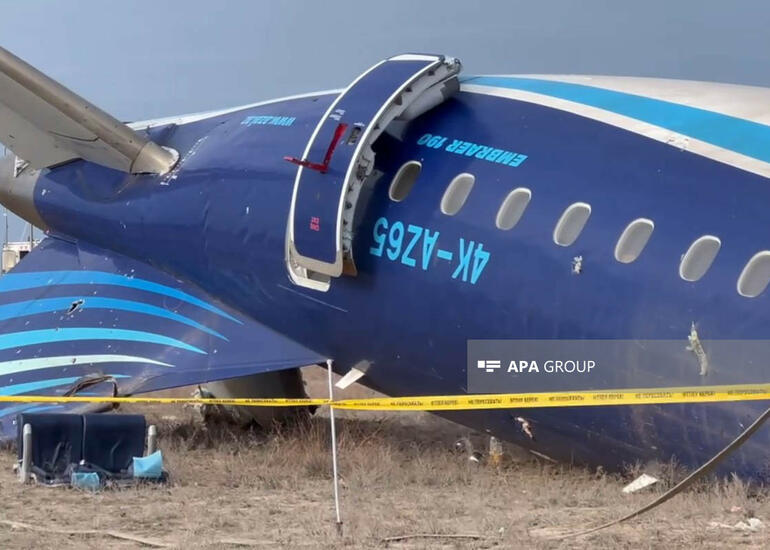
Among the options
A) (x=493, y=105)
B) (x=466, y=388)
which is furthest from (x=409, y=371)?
(x=493, y=105)

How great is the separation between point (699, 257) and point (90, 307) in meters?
8.81

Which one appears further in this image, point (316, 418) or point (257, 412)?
point (316, 418)

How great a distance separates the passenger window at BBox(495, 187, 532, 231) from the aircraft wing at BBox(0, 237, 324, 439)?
10.6 ft

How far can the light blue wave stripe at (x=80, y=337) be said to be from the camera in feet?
47.2

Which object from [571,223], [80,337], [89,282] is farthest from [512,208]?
[89,282]

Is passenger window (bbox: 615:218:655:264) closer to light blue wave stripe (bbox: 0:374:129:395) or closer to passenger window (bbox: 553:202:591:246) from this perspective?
passenger window (bbox: 553:202:591:246)

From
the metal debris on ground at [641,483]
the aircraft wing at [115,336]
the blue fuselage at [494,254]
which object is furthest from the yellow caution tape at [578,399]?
the aircraft wing at [115,336]

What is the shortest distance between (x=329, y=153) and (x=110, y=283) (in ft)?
14.9

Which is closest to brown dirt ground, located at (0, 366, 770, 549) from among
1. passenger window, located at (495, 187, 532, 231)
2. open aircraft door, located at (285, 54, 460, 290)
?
open aircraft door, located at (285, 54, 460, 290)

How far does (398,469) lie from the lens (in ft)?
40.1

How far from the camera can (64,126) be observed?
1573 centimetres

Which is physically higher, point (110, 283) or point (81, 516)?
point (110, 283)

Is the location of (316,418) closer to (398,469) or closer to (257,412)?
(257,412)

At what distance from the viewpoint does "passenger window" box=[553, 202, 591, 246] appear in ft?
34.0
